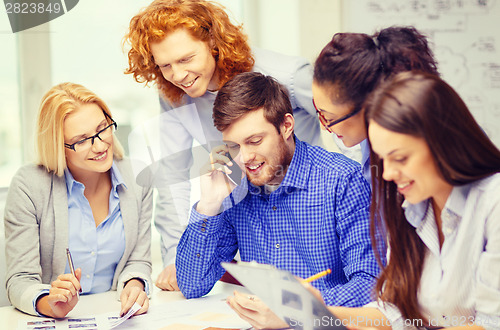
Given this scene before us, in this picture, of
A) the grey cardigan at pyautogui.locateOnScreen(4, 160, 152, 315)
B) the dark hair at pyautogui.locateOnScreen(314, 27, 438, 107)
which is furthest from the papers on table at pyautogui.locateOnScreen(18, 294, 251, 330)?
the dark hair at pyautogui.locateOnScreen(314, 27, 438, 107)

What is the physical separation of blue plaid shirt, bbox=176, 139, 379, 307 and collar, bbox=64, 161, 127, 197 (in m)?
0.34

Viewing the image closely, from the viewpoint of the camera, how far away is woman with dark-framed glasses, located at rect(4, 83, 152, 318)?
1.67m

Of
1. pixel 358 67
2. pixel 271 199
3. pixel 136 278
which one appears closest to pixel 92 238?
pixel 136 278

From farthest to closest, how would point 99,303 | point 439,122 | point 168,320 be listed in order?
point 99,303 → point 168,320 → point 439,122

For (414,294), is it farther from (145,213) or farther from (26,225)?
(26,225)

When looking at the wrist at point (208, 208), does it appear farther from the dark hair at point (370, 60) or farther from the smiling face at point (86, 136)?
the dark hair at point (370, 60)

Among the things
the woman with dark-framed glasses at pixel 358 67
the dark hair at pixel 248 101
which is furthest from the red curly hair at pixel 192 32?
the woman with dark-framed glasses at pixel 358 67

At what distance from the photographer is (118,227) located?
5.93ft

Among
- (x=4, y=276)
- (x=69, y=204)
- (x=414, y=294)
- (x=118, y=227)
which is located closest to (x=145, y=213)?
(x=118, y=227)

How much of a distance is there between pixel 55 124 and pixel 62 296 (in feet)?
1.86

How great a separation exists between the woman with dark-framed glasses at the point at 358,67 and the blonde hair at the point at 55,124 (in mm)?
858

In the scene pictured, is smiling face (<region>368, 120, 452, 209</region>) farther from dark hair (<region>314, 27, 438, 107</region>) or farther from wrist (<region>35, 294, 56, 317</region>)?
wrist (<region>35, 294, 56, 317</region>)

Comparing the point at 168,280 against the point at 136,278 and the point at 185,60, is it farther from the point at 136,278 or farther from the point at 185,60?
the point at 185,60

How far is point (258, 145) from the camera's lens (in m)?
1.48
